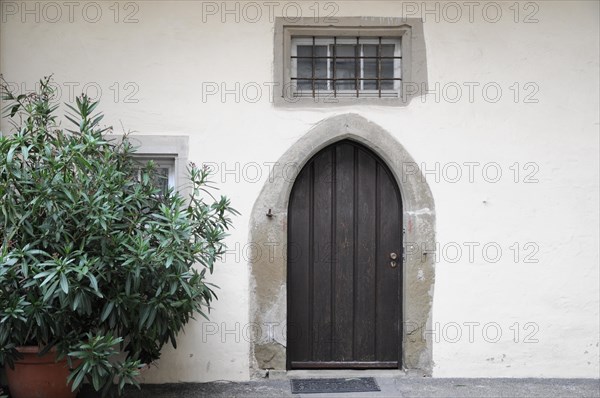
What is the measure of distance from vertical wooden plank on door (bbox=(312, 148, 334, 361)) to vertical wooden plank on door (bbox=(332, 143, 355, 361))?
0.20 ft

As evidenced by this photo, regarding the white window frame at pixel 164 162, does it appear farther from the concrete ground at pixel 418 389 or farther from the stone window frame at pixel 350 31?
the concrete ground at pixel 418 389

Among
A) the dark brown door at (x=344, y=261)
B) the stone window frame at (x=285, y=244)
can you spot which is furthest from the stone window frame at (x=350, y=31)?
the dark brown door at (x=344, y=261)

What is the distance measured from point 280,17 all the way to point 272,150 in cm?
115

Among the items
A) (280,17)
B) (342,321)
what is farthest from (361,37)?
(342,321)

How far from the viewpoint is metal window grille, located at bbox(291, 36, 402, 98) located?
5945 millimetres

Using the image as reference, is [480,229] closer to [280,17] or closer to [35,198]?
[280,17]

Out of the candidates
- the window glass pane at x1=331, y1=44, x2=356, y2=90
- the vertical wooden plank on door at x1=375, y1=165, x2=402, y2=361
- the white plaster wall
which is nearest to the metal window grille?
the window glass pane at x1=331, y1=44, x2=356, y2=90

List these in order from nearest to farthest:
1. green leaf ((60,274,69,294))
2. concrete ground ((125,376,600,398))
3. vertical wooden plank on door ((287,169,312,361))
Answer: green leaf ((60,274,69,294)) < concrete ground ((125,376,600,398)) < vertical wooden plank on door ((287,169,312,361))

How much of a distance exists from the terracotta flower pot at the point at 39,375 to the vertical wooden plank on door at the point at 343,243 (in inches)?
91.1

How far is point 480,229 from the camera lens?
5.82 m

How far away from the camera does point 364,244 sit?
Result: 594 cm

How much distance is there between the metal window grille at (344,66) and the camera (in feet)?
19.5

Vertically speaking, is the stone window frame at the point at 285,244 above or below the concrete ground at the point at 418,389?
above

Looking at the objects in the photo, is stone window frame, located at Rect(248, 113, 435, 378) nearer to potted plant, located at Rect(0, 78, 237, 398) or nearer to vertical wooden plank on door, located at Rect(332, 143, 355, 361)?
vertical wooden plank on door, located at Rect(332, 143, 355, 361)
